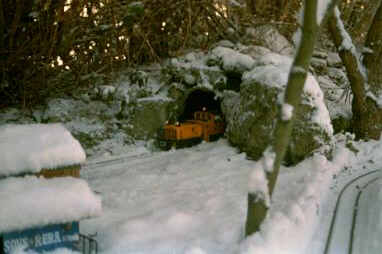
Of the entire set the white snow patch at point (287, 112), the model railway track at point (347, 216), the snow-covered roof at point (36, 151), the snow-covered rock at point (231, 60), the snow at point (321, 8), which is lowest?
the model railway track at point (347, 216)

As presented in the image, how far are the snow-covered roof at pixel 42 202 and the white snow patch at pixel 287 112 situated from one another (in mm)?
1912

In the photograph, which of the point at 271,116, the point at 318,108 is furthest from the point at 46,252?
the point at 318,108

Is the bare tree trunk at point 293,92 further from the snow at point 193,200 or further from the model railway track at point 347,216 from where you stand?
the model railway track at point 347,216

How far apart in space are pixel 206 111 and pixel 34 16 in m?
3.80

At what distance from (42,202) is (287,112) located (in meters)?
2.35

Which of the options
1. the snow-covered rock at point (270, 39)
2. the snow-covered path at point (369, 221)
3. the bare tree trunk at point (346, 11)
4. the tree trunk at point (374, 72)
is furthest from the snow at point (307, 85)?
the bare tree trunk at point (346, 11)

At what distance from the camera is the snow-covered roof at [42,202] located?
141 inches

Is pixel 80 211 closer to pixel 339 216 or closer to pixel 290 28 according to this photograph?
pixel 339 216

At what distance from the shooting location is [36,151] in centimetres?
387

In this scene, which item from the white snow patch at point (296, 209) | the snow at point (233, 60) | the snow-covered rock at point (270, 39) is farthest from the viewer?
the snow-covered rock at point (270, 39)

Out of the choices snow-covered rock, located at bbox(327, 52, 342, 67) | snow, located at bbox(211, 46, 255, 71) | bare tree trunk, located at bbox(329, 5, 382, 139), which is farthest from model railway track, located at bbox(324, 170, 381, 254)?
snow-covered rock, located at bbox(327, 52, 342, 67)

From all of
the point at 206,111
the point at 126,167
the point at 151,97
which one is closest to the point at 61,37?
the point at 151,97

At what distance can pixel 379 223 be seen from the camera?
5.01m

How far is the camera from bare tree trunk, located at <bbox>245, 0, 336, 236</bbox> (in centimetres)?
371
